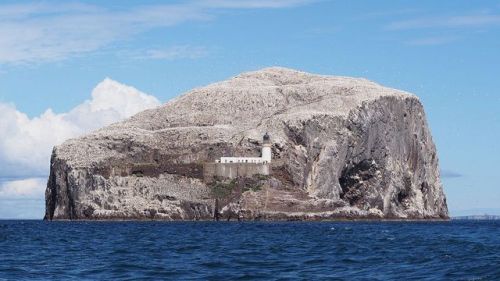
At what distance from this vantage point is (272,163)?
161 metres

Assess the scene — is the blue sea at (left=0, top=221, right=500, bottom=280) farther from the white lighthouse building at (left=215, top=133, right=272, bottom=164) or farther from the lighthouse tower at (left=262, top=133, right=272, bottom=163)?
the lighthouse tower at (left=262, top=133, right=272, bottom=163)

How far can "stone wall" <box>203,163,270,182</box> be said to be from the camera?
158 m

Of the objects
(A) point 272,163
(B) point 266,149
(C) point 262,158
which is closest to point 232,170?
(C) point 262,158

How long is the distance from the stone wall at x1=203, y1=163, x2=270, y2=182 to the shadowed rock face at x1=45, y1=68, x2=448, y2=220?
967 millimetres

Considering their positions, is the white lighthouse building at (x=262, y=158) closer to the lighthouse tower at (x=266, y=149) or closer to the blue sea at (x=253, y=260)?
the lighthouse tower at (x=266, y=149)

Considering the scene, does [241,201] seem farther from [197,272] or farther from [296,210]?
[197,272]

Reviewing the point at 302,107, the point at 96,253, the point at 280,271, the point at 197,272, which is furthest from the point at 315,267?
the point at 302,107

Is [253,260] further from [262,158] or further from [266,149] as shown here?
[266,149]

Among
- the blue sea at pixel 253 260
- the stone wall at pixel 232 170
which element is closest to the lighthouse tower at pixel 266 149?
the stone wall at pixel 232 170

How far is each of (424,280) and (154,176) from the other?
119810 mm

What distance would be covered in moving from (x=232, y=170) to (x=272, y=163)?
6770 mm

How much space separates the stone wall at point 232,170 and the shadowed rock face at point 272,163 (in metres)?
0.97

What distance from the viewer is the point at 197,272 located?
4944 centimetres

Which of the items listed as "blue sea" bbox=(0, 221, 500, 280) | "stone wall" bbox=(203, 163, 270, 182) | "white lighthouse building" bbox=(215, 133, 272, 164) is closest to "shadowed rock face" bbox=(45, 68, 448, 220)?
"stone wall" bbox=(203, 163, 270, 182)
